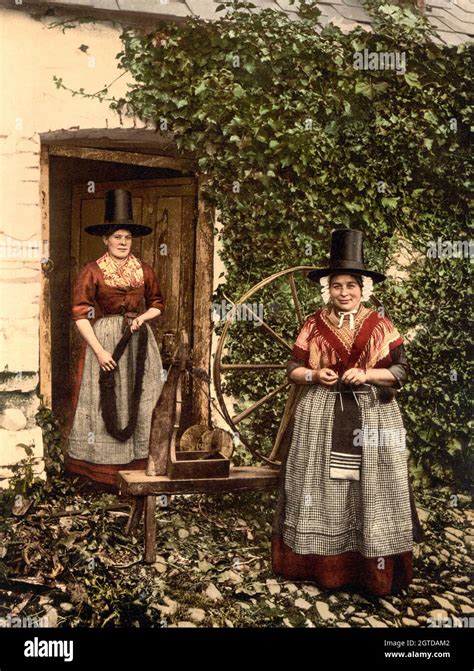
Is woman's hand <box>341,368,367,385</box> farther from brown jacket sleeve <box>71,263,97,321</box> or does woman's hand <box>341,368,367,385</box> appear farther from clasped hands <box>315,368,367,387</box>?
brown jacket sleeve <box>71,263,97,321</box>

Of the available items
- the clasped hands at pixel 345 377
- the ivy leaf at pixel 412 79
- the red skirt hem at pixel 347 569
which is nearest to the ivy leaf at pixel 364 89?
the ivy leaf at pixel 412 79

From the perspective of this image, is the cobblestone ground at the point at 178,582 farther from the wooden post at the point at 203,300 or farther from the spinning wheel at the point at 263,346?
the wooden post at the point at 203,300

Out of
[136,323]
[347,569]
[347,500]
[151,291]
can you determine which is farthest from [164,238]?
[347,569]

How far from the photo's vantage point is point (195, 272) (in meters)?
4.68

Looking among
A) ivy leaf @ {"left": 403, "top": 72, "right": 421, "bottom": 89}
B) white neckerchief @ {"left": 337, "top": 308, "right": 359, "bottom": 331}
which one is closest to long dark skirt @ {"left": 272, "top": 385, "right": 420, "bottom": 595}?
white neckerchief @ {"left": 337, "top": 308, "right": 359, "bottom": 331}

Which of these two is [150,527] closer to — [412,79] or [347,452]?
[347,452]

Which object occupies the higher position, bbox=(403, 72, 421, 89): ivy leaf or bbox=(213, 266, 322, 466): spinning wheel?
bbox=(403, 72, 421, 89): ivy leaf

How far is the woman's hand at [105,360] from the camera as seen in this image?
4152 mm

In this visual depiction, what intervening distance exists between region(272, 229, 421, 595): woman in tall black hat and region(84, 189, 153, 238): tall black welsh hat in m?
1.21

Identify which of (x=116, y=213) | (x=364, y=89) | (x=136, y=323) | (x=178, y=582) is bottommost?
(x=178, y=582)

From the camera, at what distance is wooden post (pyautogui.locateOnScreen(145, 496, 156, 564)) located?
3742 millimetres

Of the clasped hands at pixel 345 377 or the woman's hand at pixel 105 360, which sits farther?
the woman's hand at pixel 105 360

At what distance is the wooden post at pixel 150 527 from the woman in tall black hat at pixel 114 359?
1.74 feet

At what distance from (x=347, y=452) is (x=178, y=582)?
117 cm
